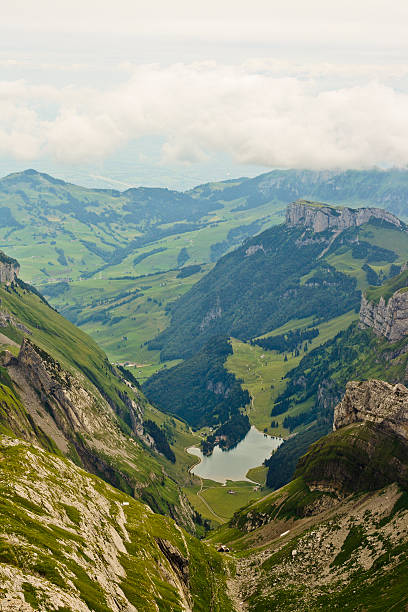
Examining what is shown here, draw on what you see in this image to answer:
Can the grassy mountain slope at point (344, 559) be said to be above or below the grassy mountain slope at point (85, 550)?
below

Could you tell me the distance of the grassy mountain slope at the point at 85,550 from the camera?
8550 centimetres

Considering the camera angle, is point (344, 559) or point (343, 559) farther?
point (343, 559)

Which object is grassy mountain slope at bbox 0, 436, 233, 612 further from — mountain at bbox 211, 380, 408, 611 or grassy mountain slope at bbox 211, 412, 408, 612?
grassy mountain slope at bbox 211, 412, 408, 612

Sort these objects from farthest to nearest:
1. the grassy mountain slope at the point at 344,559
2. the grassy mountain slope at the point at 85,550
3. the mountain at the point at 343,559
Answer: the grassy mountain slope at the point at 344,559 → the mountain at the point at 343,559 → the grassy mountain slope at the point at 85,550

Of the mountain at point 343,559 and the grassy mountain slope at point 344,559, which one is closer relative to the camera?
the mountain at point 343,559

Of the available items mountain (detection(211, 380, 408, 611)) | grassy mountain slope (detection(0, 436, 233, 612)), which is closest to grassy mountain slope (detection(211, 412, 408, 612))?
mountain (detection(211, 380, 408, 611))

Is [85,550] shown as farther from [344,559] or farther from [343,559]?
[343,559]

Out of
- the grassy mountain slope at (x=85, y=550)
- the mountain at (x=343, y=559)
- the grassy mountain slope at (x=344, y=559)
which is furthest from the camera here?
the grassy mountain slope at (x=344, y=559)

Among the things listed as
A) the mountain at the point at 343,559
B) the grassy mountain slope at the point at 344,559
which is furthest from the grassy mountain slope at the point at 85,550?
the grassy mountain slope at the point at 344,559

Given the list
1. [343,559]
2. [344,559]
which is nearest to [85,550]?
[344,559]

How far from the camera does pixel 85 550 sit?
109688mm

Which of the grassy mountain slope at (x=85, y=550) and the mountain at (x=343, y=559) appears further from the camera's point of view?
the mountain at (x=343, y=559)

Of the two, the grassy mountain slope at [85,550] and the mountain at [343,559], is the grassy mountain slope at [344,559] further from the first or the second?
the grassy mountain slope at [85,550]

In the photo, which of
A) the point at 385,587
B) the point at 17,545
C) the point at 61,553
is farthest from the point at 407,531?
the point at 17,545
